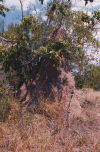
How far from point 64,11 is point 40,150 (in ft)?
22.8

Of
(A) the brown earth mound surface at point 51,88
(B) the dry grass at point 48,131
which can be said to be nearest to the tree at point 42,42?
(A) the brown earth mound surface at point 51,88

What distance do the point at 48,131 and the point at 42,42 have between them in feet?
14.0

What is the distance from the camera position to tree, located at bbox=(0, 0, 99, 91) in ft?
18.1

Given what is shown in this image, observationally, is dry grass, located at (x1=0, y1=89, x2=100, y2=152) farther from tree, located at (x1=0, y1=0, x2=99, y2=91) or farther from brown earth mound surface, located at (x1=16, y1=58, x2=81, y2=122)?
tree, located at (x1=0, y1=0, x2=99, y2=91)

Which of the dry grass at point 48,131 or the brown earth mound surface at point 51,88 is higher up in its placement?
the brown earth mound surface at point 51,88

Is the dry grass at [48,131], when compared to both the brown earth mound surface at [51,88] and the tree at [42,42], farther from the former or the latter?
the tree at [42,42]

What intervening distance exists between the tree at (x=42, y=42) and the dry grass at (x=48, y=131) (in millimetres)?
2054

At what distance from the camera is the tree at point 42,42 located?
5.50 meters

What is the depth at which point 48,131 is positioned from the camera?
402 centimetres

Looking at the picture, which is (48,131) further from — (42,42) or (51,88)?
(42,42)

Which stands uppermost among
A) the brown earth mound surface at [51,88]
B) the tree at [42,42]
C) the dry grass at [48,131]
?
the tree at [42,42]

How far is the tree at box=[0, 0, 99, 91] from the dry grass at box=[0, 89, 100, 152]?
205 centimetres

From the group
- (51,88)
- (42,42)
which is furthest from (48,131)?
(42,42)

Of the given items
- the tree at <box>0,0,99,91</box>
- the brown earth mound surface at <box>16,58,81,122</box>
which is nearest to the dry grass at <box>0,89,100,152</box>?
the brown earth mound surface at <box>16,58,81,122</box>
